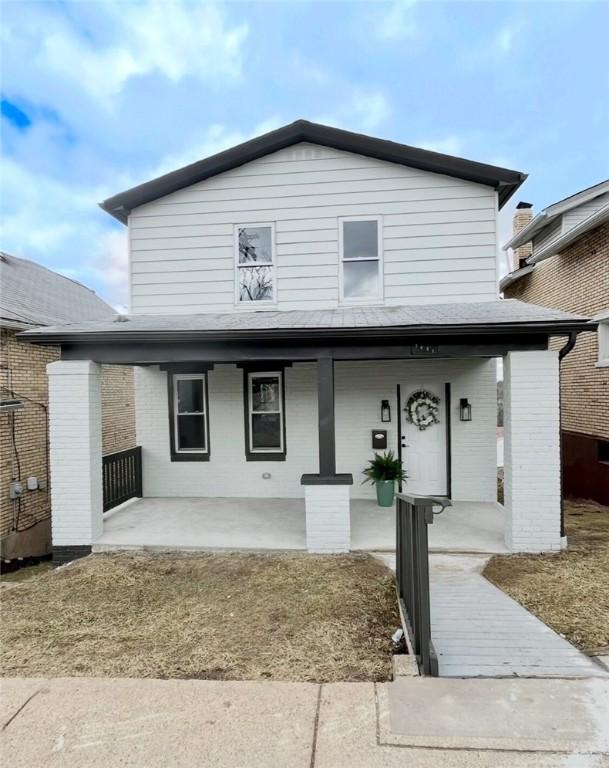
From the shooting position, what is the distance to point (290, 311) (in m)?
7.28

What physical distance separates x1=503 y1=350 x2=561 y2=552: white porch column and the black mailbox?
2.58 meters

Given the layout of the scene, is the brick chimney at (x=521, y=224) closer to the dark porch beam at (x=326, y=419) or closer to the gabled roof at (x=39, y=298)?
the dark porch beam at (x=326, y=419)

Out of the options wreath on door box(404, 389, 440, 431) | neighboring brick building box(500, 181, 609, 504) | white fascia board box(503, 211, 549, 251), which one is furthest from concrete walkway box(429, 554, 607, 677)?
white fascia board box(503, 211, 549, 251)

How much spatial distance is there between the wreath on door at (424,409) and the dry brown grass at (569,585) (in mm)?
2674

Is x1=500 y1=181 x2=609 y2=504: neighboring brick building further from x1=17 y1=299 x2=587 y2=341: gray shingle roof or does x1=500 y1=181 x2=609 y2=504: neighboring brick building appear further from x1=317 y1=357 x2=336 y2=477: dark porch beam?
x1=317 y1=357 x2=336 y2=477: dark porch beam

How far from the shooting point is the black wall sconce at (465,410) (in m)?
7.42

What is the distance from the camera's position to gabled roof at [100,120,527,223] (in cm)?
686

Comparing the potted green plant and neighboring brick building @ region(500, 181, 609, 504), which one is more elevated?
neighboring brick building @ region(500, 181, 609, 504)

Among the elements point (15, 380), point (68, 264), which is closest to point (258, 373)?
point (15, 380)

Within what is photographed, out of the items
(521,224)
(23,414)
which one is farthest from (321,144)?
(521,224)

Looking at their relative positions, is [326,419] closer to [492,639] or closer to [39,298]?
[492,639]

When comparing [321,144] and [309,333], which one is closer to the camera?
[309,333]

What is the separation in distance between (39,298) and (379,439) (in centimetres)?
932

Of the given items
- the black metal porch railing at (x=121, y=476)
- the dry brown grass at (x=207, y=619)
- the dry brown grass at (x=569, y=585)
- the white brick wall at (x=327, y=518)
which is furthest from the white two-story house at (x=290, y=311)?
the dry brown grass at (x=569, y=585)
